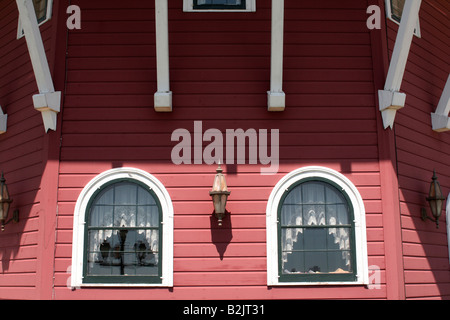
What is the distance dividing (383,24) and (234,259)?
10.5 ft

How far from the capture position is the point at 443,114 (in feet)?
21.7

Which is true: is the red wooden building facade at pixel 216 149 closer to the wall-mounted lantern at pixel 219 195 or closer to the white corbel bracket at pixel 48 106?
the white corbel bracket at pixel 48 106

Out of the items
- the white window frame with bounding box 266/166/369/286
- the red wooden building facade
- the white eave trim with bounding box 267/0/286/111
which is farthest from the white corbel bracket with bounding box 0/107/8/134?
the white window frame with bounding box 266/166/369/286

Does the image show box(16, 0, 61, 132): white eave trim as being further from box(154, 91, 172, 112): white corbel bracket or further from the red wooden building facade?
box(154, 91, 172, 112): white corbel bracket

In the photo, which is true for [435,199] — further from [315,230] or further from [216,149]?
[216,149]

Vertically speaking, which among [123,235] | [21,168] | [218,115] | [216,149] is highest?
[218,115]

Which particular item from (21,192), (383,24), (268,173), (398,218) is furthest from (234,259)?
(383,24)

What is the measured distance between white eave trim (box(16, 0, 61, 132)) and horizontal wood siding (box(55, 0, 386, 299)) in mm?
155

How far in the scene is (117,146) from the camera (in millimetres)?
5977

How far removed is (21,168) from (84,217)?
1097 millimetres

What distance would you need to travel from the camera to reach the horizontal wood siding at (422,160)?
6.04m

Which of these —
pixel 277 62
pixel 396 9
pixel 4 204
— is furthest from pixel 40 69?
pixel 396 9

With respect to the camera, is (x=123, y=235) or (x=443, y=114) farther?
(x=443, y=114)

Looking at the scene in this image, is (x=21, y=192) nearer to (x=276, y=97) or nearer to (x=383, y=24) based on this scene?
(x=276, y=97)
